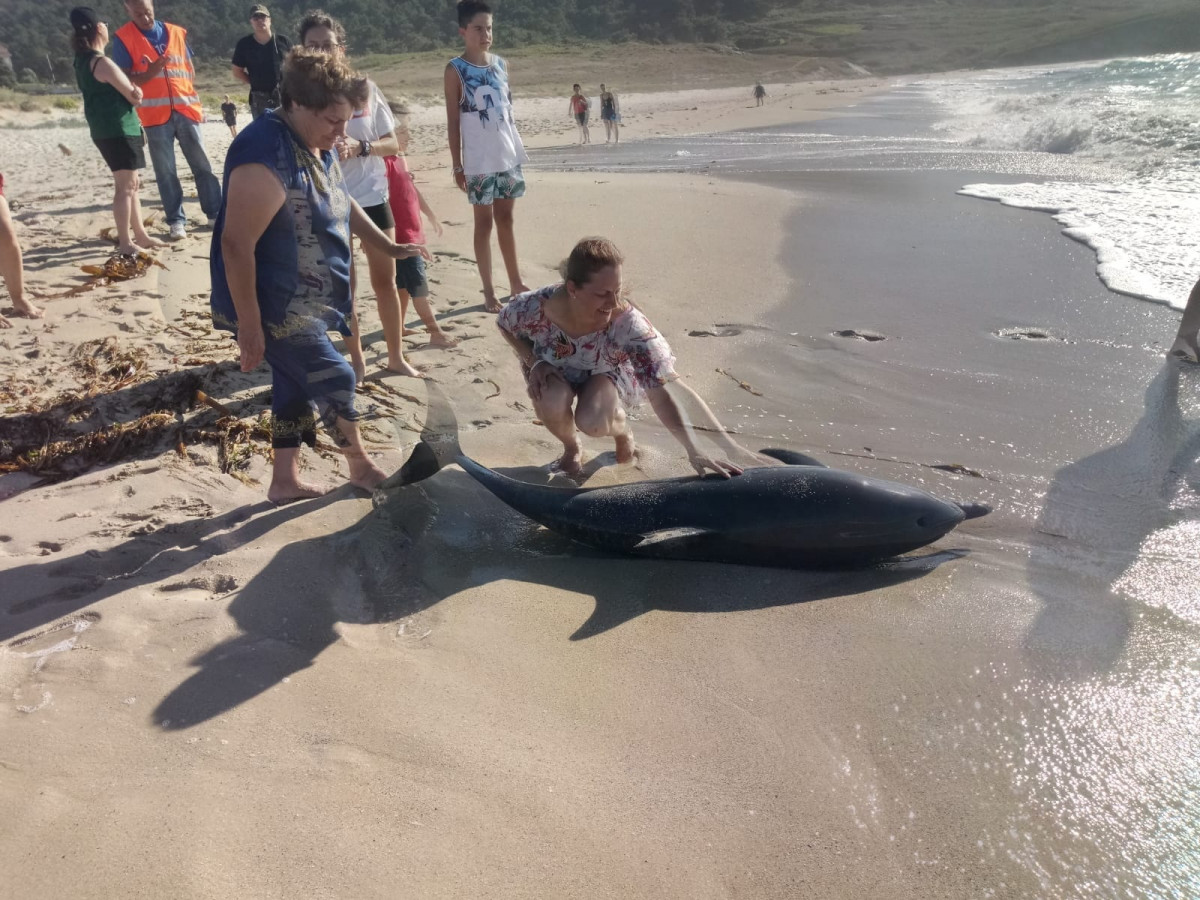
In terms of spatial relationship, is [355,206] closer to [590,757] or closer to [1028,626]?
[590,757]

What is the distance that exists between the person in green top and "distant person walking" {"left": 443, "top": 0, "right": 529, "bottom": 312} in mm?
2690

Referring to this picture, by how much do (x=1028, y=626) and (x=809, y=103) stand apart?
110 ft

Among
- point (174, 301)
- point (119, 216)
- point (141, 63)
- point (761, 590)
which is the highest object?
point (141, 63)

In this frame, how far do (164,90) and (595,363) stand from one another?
18.6 feet

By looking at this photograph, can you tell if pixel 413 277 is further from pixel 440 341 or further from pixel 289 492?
pixel 289 492

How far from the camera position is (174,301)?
238 inches

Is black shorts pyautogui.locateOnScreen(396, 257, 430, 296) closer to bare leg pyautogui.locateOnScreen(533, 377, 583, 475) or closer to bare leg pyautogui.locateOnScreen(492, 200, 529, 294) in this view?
bare leg pyautogui.locateOnScreen(492, 200, 529, 294)

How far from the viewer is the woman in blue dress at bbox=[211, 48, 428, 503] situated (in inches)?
124

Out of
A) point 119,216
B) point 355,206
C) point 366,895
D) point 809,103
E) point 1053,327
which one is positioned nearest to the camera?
point 366,895

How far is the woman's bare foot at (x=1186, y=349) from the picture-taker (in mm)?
5340

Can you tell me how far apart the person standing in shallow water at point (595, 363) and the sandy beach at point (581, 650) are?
0.40 m

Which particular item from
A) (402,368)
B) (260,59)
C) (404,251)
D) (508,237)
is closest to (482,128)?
(508,237)

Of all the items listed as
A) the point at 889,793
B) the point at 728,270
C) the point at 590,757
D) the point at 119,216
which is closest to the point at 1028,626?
the point at 889,793

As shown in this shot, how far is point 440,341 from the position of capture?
5660mm
